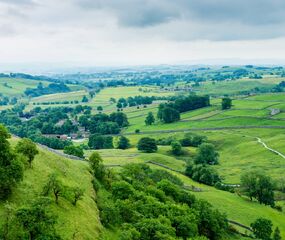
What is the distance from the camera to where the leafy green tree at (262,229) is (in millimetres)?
82438

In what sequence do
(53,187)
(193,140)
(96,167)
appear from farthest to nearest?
(193,140)
(96,167)
(53,187)

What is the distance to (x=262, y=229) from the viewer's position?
271 ft

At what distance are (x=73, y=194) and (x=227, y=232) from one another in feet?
128

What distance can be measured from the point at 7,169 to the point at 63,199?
11495mm

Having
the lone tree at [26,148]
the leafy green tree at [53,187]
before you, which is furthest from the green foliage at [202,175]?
the leafy green tree at [53,187]

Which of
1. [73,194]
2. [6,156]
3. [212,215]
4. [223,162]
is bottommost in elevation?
[223,162]

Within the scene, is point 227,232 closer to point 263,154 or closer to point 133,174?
point 133,174

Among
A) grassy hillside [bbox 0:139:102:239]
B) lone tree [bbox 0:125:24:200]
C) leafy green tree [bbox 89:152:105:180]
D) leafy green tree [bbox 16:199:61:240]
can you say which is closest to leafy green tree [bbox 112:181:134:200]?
grassy hillside [bbox 0:139:102:239]

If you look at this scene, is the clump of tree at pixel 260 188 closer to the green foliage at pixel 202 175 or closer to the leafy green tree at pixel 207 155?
the green foliage at pixel 202 175

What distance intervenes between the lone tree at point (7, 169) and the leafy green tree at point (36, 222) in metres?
7.33

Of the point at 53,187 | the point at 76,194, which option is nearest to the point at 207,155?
the point at 76,194

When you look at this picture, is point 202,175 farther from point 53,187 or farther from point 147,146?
point 53,187

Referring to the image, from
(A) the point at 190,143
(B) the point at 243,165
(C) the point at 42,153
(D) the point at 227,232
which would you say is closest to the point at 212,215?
(D) the point at 227,232

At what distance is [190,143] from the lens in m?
190
